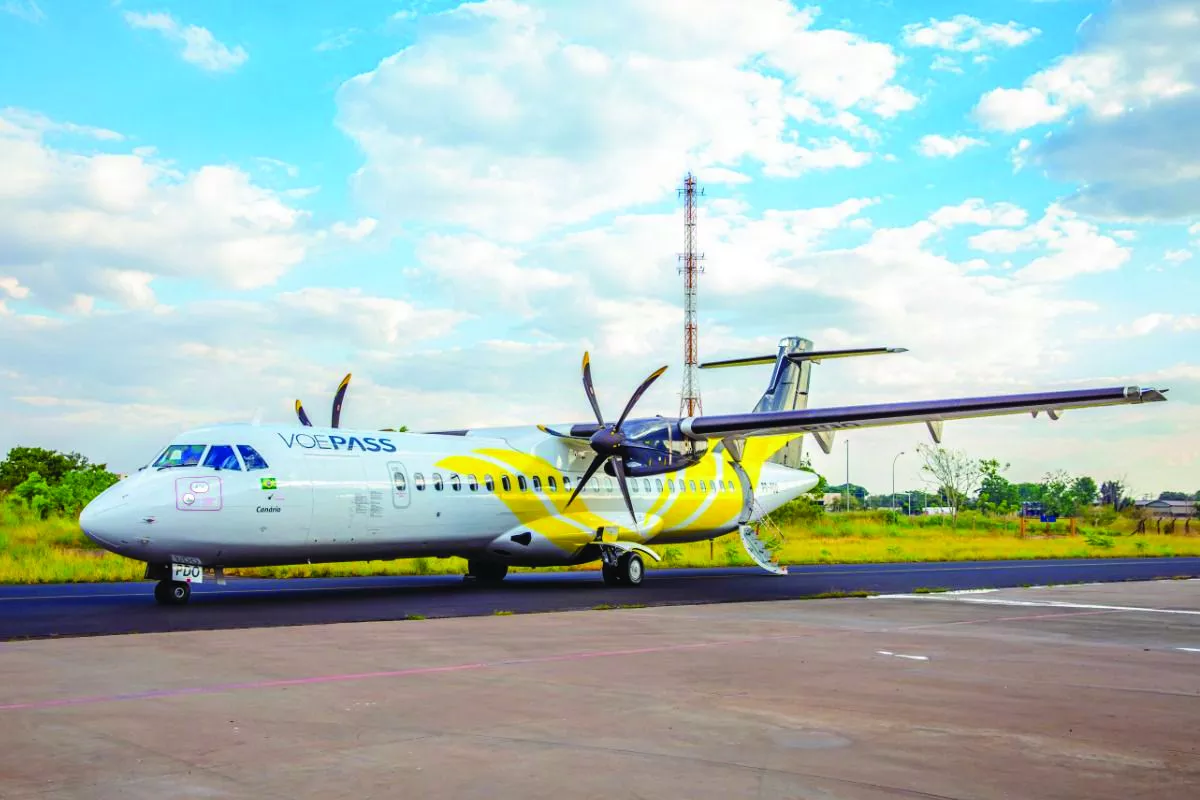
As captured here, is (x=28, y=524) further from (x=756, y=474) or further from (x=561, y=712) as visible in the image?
(x=561, y=712)

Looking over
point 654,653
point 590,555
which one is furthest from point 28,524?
point 654,653

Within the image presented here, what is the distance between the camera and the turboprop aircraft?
16.9 metres

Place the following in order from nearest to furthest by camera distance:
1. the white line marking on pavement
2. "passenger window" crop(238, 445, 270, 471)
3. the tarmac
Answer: the tarmac → the white line marking on pavement → "passenger window" crop(238, 445, 270, 471)

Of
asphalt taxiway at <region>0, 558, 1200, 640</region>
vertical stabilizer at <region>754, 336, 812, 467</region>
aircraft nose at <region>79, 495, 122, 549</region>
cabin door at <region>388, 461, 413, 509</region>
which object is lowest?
asphalt taxiway at <region>0, 558, 1200, 640</region>

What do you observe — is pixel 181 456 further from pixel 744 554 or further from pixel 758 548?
pixel 744 554

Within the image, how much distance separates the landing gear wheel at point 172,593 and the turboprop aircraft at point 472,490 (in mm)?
21

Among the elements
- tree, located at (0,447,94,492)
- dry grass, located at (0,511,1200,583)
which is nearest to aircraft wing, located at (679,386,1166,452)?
dry grass, located at (0,511,1200,583)

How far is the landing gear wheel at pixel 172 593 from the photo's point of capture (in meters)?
16.8

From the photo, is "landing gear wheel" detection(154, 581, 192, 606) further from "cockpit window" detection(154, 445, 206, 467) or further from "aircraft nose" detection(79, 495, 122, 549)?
"cockpit window" detection(154, 445, 206, 467)

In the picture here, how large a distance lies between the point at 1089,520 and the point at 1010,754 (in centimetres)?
7989

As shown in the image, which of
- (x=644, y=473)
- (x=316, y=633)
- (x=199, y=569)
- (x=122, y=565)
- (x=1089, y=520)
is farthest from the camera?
(x=1089, y=520)

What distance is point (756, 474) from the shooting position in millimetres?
29125

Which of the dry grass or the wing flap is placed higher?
the wing flap

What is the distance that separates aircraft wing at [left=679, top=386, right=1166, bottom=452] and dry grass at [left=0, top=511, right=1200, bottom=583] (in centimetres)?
877
